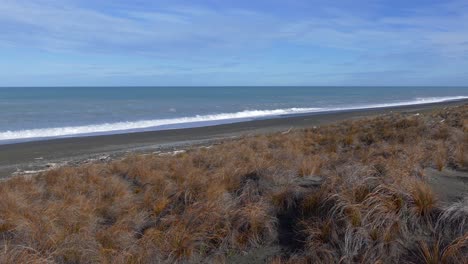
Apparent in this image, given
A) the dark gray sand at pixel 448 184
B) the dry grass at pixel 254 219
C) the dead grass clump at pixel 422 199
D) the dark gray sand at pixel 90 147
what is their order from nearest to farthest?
the dry grass at pixel 254 219 < the dead grass clump at pixel 422 199 < the dark gray sand at pixel 448 184 < the dark gray sand at pixel 90 147

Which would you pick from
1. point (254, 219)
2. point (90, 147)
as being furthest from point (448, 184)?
point (90, 147)

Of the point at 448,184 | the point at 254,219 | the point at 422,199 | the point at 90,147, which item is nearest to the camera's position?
the point at 422,199

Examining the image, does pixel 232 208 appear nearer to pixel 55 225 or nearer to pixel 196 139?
pixel 55 225

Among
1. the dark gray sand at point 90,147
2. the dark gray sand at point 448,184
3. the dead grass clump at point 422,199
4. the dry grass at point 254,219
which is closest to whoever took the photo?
the dry grass at point 254,219

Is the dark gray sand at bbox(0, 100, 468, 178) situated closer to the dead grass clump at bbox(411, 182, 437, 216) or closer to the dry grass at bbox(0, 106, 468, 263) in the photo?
the dry grass at bbox(0, 106, 468, 263)

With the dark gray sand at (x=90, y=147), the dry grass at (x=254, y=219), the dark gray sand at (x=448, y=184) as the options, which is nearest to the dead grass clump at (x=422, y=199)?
the dry grass at (x=254, y=219)

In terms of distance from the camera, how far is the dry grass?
478 centimetres

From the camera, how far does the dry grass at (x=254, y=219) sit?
4781 mm

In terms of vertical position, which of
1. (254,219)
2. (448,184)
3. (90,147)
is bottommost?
(90,147)

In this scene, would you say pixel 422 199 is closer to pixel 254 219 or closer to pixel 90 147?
pixel 254 219

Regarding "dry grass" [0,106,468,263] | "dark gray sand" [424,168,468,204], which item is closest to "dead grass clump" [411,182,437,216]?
"dry grass" [0,106,468,263]

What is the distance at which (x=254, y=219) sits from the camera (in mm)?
5758

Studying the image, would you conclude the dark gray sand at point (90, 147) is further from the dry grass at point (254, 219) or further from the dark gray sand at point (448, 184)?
the dark gray sand at point (448, 184)

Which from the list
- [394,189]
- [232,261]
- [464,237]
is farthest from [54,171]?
[464,237]
